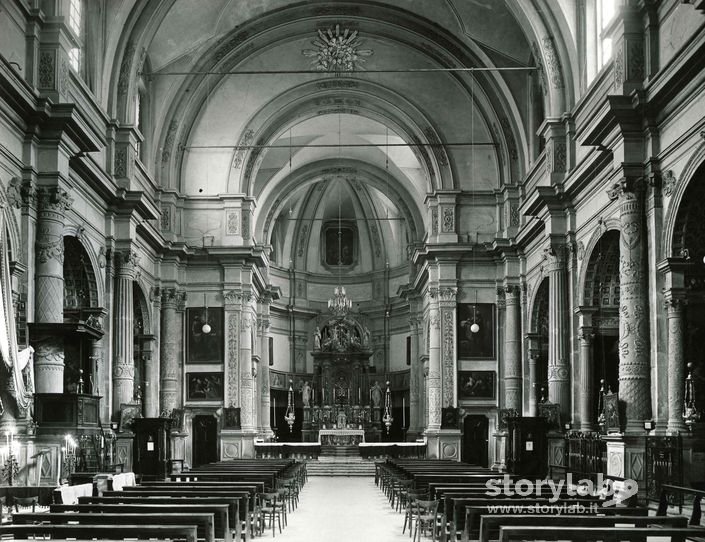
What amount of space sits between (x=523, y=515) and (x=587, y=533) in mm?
1122

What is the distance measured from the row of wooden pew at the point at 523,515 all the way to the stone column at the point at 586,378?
16.7 ft

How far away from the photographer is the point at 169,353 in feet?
109

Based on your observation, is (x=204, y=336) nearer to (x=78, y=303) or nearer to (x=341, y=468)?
(x=341, y=468)

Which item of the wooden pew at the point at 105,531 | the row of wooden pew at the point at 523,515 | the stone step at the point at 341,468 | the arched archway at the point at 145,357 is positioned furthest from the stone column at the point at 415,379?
the wooden pew at the point at 105,531

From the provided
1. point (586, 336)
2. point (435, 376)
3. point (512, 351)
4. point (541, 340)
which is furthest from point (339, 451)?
point (586, 336)

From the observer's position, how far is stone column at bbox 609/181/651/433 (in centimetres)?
1873

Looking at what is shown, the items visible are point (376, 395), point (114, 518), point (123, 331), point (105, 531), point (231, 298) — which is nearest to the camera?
point (105, 531)

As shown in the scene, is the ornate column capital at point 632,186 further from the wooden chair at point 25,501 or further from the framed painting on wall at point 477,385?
the framed painting on wall at point 477,385

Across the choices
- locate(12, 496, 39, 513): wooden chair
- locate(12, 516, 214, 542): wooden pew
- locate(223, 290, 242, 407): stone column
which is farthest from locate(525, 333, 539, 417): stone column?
locate(12, 516, 214, 542): wooden pew

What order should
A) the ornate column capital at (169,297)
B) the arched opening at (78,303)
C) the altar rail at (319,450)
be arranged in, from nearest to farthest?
the arched opening at (78,303), the ornate column capital at (169,297), the altar rail at (319,450)

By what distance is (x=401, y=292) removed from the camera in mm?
45594

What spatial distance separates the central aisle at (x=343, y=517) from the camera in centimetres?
1525

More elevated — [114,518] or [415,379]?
[415,379]

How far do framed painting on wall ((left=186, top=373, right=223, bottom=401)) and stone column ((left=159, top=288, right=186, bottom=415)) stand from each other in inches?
27.4
